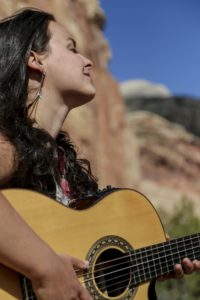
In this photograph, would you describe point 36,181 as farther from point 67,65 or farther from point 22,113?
point 67,65

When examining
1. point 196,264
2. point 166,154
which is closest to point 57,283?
point 196,264

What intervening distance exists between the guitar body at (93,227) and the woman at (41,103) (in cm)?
7

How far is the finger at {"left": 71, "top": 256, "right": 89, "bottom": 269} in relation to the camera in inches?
67.6

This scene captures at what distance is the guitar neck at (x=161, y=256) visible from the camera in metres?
1.92

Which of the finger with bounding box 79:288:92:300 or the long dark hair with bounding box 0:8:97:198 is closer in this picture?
the finger with bounding box 79:288:92:300

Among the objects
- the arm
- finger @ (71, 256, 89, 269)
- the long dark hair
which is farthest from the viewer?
the long dark hair

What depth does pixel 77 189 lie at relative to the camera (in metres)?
2.08

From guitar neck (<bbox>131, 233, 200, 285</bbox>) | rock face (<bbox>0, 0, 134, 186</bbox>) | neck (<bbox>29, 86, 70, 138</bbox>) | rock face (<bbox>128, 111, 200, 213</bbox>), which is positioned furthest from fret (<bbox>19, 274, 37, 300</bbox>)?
rock face (<bbox>128, 111, 200, 213</bbox>)

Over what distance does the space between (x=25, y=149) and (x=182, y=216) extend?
11472mm

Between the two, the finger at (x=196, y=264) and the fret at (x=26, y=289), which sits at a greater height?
the fret at (x=26, y=289)

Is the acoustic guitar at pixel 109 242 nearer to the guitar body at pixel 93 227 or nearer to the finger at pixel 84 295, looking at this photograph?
the guitar body at pixel 93 227

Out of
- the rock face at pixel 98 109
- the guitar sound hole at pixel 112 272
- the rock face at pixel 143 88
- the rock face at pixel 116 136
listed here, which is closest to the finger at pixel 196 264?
the guitar sound hole at pixel 112 272

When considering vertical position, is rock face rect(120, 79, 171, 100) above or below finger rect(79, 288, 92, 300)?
below

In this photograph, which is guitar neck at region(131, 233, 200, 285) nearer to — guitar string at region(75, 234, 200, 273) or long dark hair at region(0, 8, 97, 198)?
guitar string at region(75, 234, 200, 273)
